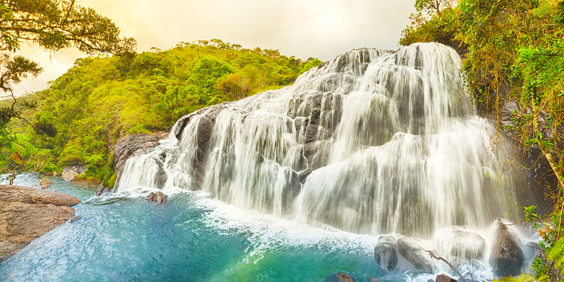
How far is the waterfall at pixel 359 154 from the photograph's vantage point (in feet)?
23.7

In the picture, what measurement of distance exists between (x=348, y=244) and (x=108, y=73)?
3884 centimetres

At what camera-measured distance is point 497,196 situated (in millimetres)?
6848

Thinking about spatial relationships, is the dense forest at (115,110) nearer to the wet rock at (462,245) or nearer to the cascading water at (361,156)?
the cascading water at (361,156)

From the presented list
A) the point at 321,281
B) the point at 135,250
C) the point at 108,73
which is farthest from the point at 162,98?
the point at 321,281

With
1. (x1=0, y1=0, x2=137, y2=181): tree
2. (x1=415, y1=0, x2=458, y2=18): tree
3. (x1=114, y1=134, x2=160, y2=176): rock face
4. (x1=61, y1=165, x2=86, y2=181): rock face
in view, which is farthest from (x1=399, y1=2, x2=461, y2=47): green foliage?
(x1=61, y1=165, x2=86, y2=181): rock face

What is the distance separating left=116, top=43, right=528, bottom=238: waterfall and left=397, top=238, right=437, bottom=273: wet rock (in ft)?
3.34

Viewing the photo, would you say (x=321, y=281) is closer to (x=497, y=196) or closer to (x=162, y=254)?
(x=162, y=254)

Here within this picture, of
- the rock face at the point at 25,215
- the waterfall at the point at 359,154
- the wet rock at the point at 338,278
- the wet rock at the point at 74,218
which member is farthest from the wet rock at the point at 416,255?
the wet rock at the point at 74,218

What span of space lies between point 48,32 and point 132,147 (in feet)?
32.7

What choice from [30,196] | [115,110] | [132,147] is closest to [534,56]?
[30,196]

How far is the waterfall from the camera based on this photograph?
284 inches

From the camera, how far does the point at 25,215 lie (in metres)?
8.00

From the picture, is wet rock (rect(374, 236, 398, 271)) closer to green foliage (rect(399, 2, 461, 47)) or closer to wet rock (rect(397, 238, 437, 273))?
wet rock (rect(397, 238, 437, 273))

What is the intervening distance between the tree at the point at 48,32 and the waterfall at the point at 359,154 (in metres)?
6.46
